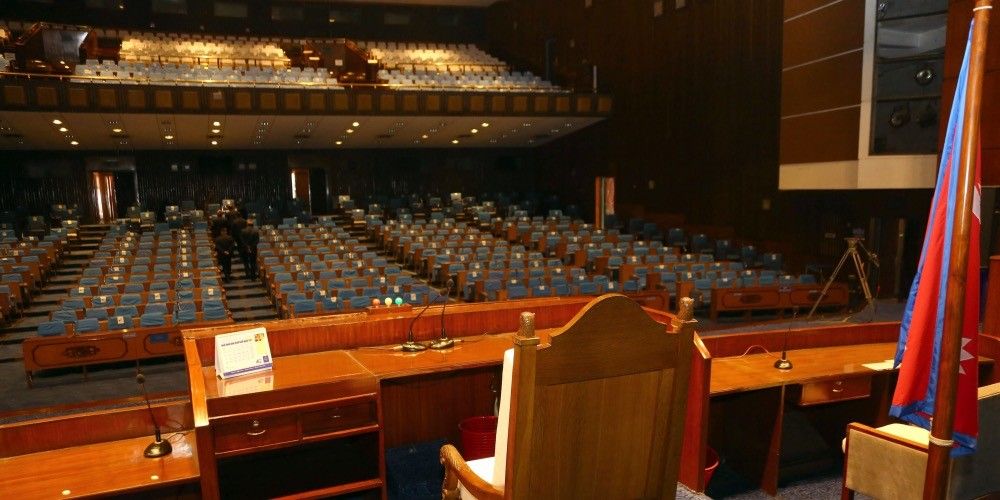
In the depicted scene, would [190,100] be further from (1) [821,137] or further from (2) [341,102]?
(1) [821,137]

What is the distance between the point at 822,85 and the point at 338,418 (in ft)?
30.3

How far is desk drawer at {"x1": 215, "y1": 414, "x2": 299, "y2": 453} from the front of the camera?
2348 mm

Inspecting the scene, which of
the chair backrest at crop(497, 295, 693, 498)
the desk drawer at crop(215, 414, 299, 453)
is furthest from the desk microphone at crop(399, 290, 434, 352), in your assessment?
the chair backrest at crop(497, 295, 693, 498)

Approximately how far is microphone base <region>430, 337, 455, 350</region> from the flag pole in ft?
7.00

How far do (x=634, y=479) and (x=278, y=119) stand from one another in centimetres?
1299

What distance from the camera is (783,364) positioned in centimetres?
318

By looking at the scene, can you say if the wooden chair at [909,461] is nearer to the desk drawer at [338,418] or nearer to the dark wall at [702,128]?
the desk drawer at [338,418]

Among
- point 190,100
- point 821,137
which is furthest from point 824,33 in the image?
point 190,100

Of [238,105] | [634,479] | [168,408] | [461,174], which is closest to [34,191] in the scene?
[238,105]

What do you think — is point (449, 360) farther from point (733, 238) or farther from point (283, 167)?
point (283, 167)

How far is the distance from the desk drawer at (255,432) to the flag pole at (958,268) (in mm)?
2122

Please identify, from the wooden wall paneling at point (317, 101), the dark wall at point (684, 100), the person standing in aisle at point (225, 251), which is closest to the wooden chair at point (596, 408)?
the person standing in aisle at point (225, 251)

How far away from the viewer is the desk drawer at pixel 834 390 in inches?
119

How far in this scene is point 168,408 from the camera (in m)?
2.56
